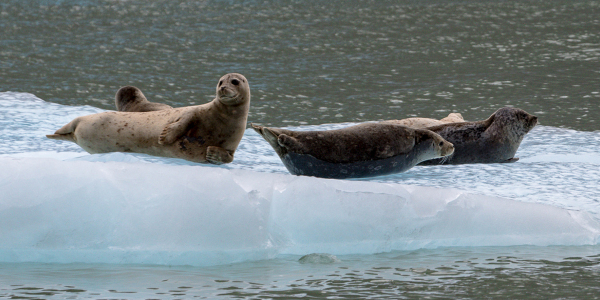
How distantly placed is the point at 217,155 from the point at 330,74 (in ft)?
13.6

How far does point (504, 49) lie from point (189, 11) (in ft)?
17.6

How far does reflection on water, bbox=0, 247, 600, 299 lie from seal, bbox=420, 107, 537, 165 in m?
1.25

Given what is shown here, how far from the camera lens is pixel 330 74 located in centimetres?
778

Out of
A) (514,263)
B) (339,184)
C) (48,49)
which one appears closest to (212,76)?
(48,49)

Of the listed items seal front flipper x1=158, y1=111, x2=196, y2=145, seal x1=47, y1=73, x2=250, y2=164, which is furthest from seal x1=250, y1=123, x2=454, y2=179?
seal front flipper x1=158, y1=111, x2=196, y2=145

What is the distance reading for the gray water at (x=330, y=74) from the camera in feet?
8.35

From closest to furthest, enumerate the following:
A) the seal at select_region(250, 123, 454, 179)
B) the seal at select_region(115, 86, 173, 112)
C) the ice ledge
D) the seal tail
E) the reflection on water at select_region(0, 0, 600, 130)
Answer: the ice ledge, the seal at select_region(250, 123, 454, 179), the seal tail, the seal at select_region(115, 86, 173, 112), the reflection on water at select_region(0, 0, 600, 130)

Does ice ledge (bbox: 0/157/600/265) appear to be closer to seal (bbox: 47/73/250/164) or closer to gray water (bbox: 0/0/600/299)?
gray water (bbox: 0/0/600/299)

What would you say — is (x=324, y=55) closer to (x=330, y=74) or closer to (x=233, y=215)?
(x=330, y=74)

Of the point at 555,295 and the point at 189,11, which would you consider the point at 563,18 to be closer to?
the point at 189,11

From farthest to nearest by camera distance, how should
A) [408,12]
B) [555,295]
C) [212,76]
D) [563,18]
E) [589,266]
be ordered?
[408,12] → [563,18] → [212,76] → [589,266] → [555,295]

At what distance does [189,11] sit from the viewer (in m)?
12.4

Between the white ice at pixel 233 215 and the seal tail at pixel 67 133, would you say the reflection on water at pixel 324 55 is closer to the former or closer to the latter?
the seal tail at pixel 67 133

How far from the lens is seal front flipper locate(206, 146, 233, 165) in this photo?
3.76 m
